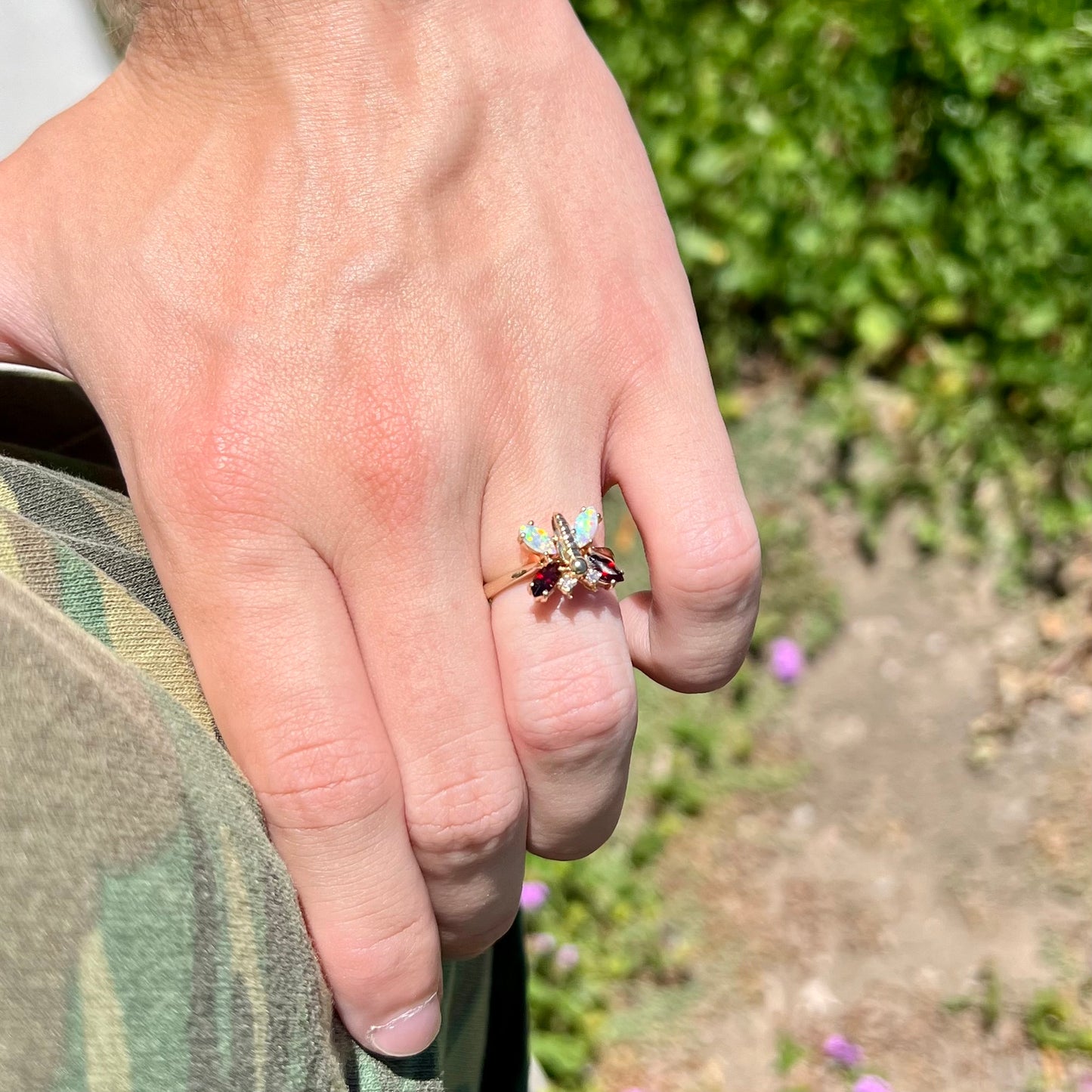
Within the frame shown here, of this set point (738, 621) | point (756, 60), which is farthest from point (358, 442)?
point (756, 60)

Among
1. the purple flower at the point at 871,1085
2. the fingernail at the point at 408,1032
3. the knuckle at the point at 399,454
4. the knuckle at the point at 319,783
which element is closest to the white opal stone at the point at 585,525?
the knuckle at the point at 399,454

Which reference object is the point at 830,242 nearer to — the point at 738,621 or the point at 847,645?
the point at 847,645

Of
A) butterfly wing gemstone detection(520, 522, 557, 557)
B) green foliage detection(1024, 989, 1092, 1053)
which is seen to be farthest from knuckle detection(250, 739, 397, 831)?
green foliage detection(1024, 989, 1092, 1053)

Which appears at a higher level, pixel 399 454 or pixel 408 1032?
pixel 399 454

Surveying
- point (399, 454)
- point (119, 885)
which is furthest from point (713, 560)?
point (119, 885)

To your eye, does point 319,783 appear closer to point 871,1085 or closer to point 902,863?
point 871,1085

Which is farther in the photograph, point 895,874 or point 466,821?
point 895,874
